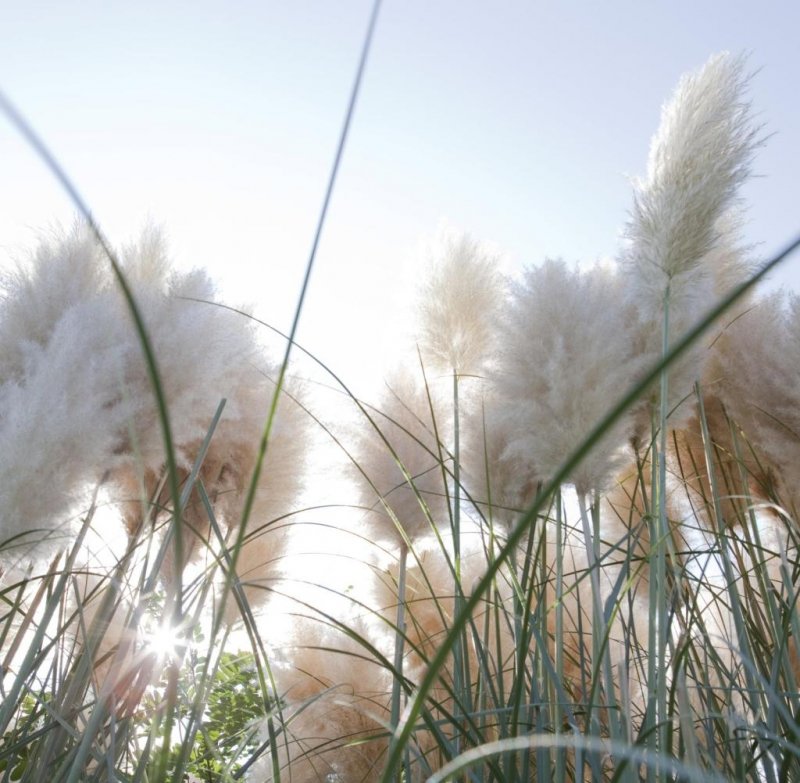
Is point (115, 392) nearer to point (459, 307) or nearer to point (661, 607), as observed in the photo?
point (459, 307)

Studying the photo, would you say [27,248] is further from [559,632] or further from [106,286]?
[559,632]

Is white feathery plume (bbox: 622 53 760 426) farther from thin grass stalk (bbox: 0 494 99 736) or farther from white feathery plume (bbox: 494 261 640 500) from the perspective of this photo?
thin grass stalk (bbox: 0 494 99 736)

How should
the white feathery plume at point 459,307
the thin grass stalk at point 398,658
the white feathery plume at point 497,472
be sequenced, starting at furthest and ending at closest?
the white feathery plume at point 459,307 < the white feathery plume at point 497,472 < the thin grass stalk at point 398,658

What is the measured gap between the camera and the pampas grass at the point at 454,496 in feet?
5.06

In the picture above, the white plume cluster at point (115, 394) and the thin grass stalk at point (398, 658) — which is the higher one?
the white plume cluster at point (115, 394)

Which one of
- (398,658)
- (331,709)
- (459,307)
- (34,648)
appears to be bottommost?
(34,648)

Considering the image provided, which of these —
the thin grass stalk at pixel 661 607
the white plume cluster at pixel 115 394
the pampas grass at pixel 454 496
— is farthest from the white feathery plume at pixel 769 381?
the white plume cluster at pixel 115 394

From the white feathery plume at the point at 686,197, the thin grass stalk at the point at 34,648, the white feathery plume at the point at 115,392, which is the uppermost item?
the white feathery plume at the point at 686,197

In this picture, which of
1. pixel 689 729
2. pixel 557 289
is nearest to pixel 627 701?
pixel 689 729

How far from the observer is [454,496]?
1985 millimetres

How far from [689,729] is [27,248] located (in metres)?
2.10

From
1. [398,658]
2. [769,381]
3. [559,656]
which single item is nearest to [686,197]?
[769,381]

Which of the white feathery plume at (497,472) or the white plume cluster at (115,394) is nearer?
the white plume cluster at (115,394)

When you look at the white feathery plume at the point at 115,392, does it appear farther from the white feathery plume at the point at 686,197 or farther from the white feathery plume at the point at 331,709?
the white feathery plume at the point at 686,197
